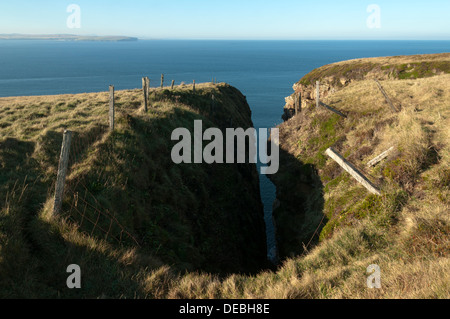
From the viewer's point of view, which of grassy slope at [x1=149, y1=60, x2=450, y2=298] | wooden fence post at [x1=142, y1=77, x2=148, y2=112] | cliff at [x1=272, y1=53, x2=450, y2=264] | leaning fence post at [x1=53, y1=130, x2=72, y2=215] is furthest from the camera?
wooden fence post at [x1=142, y1=77, x2=148, y2=112]

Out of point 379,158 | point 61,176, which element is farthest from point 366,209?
point 61,176

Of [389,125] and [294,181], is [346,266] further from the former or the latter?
[294,181]

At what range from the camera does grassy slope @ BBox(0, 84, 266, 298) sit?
281 inches

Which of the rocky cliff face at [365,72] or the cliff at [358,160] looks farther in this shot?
the rocky cliff face at [365,72]

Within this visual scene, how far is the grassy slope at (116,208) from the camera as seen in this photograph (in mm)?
7129

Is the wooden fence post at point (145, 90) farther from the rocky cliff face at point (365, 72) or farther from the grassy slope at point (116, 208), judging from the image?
the rocky cliff face at point (365, 72)

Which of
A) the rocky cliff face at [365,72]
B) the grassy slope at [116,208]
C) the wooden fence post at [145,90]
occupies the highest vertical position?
the rocky cliff face at [365,72]

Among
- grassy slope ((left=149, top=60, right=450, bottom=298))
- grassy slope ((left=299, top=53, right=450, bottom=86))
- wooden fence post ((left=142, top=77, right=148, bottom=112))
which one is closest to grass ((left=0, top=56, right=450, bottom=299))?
grassy slope ((left=149, top=60, right=450, bottom=298))

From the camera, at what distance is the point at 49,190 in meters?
10.1

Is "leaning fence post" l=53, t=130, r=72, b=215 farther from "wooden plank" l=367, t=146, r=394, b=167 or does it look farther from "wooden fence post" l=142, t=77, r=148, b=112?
"wooden plank" l=367, t=146, r=394, b=167

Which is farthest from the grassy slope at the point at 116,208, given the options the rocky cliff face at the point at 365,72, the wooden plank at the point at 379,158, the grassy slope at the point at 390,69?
the grassy slope at the point at 390,69

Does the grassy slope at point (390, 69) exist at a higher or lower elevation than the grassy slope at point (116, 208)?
higher

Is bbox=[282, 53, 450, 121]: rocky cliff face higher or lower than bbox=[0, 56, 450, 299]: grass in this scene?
higher
